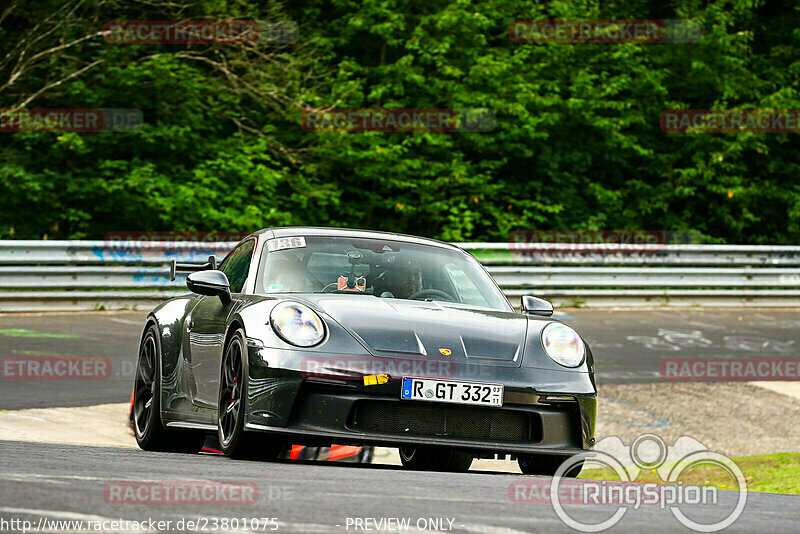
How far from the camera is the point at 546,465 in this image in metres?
6.66

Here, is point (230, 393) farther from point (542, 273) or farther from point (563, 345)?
point (542, 273)

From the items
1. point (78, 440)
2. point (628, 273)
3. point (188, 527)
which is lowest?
point (628, 273)

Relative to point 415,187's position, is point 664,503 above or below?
above

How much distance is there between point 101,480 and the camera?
471cm

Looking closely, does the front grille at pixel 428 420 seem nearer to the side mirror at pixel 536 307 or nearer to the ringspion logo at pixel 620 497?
the ringspion logo at pixel 620 497

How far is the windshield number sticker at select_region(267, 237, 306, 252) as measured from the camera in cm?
743

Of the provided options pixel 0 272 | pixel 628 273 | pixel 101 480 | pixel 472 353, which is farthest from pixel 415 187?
pixel 101 480

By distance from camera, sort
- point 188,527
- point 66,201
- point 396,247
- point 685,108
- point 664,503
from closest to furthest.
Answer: point 188,527 → point 664,503 → point 396,247 → point 66,201 → point 685,108

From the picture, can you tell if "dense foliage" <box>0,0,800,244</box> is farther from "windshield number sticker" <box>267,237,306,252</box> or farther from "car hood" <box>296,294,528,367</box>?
"car hood" <box>296,294,528,367</box>

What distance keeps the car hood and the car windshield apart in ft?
1.22

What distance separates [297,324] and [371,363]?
0.44 metres

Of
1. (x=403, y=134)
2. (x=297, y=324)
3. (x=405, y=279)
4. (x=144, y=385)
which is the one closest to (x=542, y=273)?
(x=403, y=134)

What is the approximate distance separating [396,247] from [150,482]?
10.6 feet

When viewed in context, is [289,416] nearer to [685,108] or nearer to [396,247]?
[396,247]
